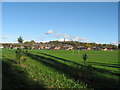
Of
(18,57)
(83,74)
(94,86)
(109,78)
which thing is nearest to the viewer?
(94,86)

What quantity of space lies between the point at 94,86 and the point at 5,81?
19.3 feet

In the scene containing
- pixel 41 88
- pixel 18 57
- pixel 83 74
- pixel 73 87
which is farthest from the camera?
pixel 18 57

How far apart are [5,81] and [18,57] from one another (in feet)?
32.5

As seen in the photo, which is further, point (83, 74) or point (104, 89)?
point (83, 74)

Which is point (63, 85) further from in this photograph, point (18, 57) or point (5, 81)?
point (18, 57)

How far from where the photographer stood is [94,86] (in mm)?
12414

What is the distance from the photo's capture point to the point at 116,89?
38.8 ft

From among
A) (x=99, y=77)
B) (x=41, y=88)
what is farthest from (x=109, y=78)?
(x=41, y=88)

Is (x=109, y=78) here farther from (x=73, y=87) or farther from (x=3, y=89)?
(x=3, y=89)

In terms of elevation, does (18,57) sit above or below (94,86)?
above

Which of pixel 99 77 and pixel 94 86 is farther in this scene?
pixel 99 77

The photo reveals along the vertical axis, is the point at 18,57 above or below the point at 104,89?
above

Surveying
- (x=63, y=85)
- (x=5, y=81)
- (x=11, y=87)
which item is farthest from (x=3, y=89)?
(x=63, y=85)

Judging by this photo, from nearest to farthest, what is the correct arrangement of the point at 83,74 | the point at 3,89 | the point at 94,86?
the point at 3,89
the point at 94,86
the point at 83,74
